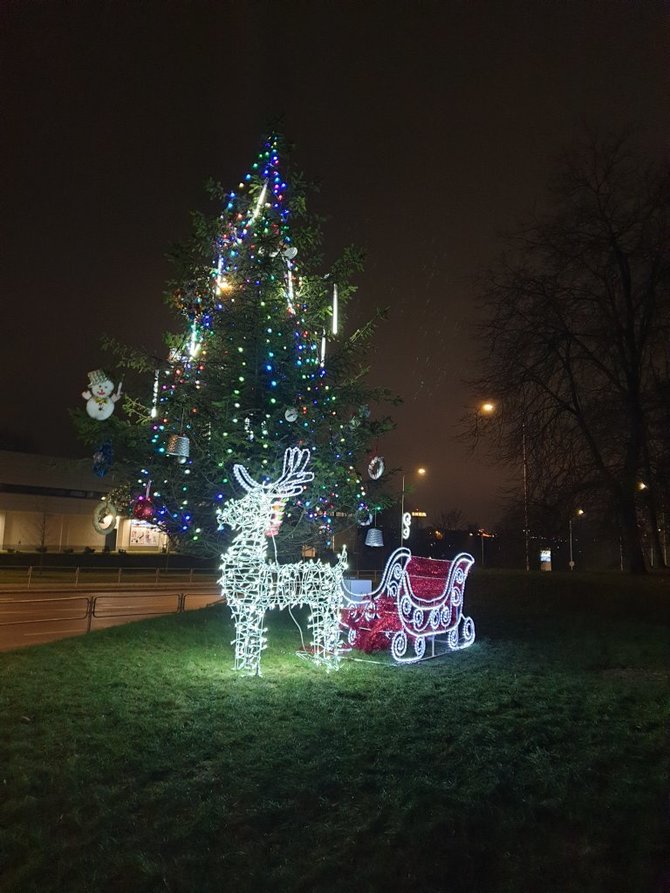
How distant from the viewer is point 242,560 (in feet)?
27.5

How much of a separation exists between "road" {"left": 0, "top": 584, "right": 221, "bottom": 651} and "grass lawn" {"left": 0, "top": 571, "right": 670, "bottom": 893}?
2.23 metres

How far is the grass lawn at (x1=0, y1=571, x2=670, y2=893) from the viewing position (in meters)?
3.68

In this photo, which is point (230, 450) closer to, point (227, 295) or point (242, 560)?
point (242, 560)

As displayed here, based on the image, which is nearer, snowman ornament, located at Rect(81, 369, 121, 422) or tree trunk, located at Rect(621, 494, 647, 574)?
snowman ornament, located at Rect(81, 369, 121, 422)

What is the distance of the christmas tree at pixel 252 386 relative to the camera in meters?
10.5

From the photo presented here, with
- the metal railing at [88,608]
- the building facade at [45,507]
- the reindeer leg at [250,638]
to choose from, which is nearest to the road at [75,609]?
the metal railing at [88,608]

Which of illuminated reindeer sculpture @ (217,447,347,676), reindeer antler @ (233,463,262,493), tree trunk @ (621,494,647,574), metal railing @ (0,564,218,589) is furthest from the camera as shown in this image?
metal railing @ (0,564,218,589)

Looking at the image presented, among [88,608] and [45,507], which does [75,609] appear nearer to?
[88,608]

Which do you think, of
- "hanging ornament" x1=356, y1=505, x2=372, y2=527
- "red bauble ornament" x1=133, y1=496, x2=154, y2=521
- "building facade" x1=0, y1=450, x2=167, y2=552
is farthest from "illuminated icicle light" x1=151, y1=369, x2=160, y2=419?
"building facade" x1=0, y1=450, x2=167, y2=552

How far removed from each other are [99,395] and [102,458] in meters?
1.14

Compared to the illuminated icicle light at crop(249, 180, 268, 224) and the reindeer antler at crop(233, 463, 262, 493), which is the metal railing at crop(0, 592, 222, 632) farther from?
the illuminated icicle light at crop(249, 180, 268, 224)

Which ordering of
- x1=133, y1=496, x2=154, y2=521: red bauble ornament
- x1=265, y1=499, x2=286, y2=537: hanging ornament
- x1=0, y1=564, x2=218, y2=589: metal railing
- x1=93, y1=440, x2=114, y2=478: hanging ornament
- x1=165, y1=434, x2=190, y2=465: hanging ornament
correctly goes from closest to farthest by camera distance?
x1=265, y1=499, x2=286, y2=537: hanging ornament < x1=165, y1=434, x2=190, y2=465: hanging ornament < x1=93, y1=440, x2=114, y2=478: hanging ornament < x1=133, y1=496, x2=154, y2=521: red bauble ornament < x1=0, y1=564, x2=218, y2=589: metal railing

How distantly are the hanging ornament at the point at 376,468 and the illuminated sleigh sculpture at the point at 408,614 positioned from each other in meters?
1.56

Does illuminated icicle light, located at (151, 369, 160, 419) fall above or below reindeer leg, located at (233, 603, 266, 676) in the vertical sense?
above
